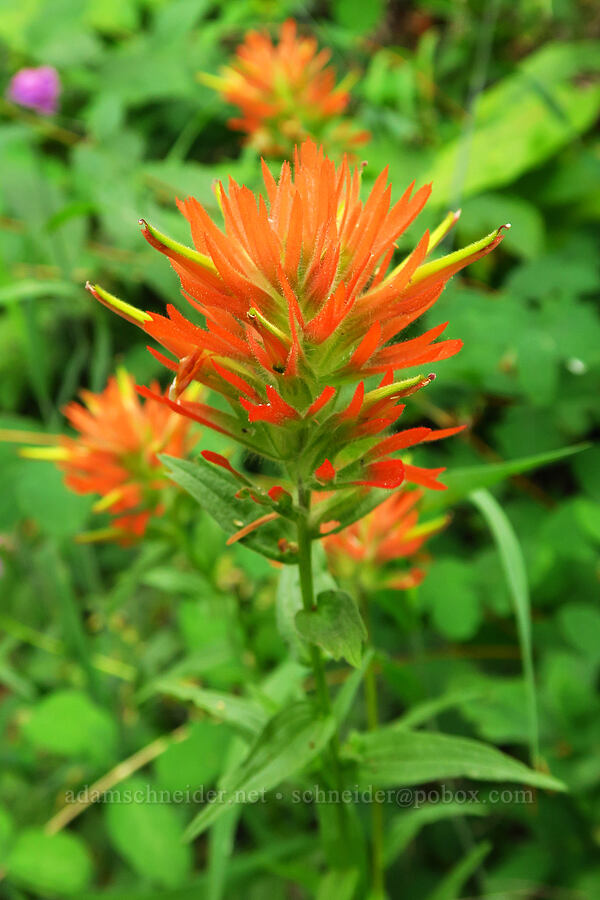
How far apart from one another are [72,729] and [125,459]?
14.9 inches

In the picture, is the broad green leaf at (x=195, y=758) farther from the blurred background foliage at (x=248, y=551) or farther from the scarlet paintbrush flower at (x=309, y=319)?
the scarlet paintbrush flower at (x=309, y=319)

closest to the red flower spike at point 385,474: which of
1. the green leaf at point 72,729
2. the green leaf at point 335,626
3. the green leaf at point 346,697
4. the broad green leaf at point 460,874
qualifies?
the green leaf at point 335,626

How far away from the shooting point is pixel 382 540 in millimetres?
800

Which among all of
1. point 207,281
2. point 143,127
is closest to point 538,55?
point 143,127

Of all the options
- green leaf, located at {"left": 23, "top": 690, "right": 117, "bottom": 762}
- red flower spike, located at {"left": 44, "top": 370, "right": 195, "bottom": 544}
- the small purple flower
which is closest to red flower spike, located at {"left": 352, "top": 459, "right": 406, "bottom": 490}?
red flower spike, located at {"left": 44, "top": 370, "right": 195, "bottom": 544}

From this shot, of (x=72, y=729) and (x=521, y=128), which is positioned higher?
(x=521, y=128)

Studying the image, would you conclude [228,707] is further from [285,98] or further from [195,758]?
[285,98]

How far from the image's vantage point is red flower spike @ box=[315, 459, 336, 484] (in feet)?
1.47

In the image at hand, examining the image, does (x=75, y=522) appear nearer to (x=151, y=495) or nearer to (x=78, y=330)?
(x=151, y=495)

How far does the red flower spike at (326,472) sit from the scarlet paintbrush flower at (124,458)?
0.41 meters

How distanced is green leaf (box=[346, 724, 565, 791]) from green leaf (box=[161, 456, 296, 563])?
0.22 meters

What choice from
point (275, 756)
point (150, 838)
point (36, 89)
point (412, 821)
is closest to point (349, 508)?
point (275, 756)

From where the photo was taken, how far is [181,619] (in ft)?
3.61

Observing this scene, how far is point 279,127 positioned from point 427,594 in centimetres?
92
